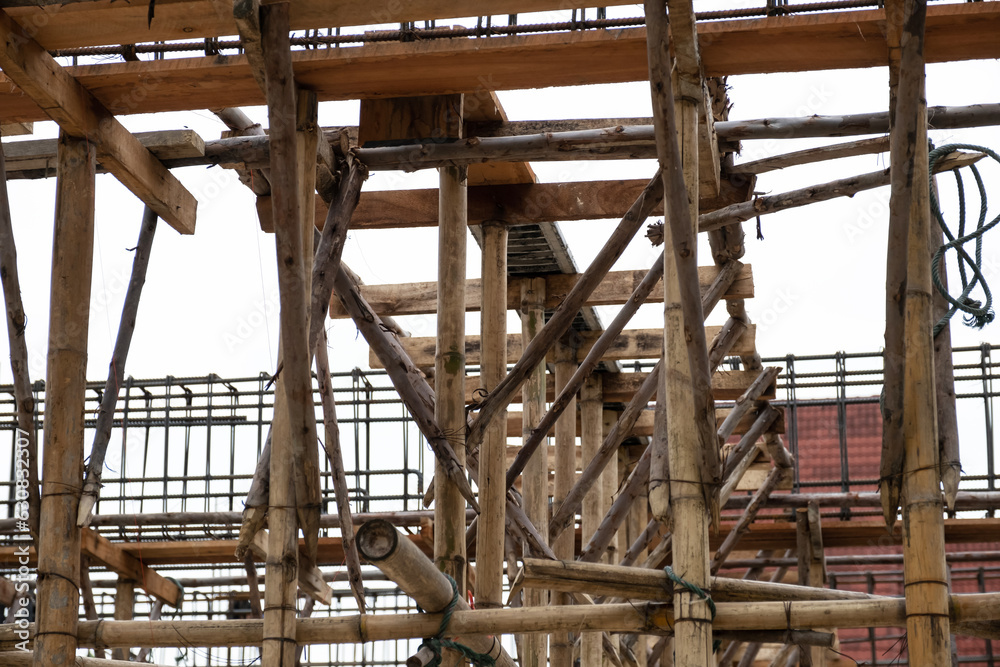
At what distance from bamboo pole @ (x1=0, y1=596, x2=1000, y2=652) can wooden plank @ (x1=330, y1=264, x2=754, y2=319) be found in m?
5.12

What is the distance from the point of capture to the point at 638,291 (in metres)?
9.15

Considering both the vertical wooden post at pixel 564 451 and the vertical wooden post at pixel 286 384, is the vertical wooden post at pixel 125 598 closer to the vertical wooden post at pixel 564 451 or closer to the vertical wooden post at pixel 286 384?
the vertical wooden post at pixel 564 451

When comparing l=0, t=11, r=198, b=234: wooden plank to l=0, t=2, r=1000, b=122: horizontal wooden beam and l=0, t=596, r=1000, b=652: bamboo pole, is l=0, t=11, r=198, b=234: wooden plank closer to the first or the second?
l=0, t=2, r=1000, b=122: horizontal wooden beam

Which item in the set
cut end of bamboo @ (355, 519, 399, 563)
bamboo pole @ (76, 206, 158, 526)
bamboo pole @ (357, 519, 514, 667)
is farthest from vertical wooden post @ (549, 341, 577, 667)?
cut end of bamboo @ (355, 519, 399, 563)

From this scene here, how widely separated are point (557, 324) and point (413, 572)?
2731 millimetres

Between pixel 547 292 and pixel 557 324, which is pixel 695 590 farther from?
pixel 547 292

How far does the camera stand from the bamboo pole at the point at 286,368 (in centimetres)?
658

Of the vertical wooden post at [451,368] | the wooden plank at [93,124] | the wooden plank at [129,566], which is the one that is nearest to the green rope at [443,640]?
the vertical wooden post at [451,368]

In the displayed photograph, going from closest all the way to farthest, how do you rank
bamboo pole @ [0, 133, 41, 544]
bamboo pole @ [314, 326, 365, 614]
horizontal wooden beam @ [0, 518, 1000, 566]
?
bamboo pole @ [0, 133, 41, 544] < bamboo pole @ [314, 326, 365, 614] < horizontal wooden beam @ [0, 518, 1000, 566]

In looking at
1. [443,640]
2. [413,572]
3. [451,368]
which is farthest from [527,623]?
[451,368]

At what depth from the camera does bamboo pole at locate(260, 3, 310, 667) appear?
6.58 metres

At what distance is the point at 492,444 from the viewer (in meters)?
9.37

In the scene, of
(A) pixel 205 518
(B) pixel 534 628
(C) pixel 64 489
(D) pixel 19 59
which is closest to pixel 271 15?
(D) pixel 19 59

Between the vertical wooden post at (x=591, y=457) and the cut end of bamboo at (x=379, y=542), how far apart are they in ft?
21.5
